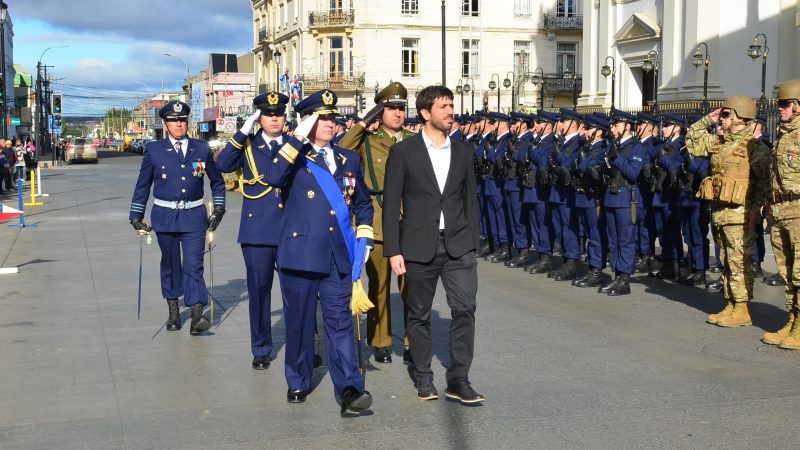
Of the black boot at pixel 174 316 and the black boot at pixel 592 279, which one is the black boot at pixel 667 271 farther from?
the black boot at pixel 174 316

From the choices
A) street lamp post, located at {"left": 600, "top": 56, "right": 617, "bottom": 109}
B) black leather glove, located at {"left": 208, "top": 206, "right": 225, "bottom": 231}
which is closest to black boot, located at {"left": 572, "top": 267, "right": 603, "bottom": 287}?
black leather glove, located at {"left": 208, "top": 206, "right": 225, "bottom": 231}

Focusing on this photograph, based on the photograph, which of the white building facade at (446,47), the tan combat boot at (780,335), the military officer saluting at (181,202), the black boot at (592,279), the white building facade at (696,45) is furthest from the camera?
the white building facade at (446,47)

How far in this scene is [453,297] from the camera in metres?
6.60

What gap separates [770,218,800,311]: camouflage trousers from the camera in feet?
27.2

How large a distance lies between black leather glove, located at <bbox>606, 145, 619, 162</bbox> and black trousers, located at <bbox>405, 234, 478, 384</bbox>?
525 cm

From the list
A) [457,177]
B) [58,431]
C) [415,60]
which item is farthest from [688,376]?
[415,60]

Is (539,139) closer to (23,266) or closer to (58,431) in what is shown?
(23,266)

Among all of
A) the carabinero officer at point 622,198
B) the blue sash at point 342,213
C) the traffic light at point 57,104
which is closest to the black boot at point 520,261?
the carabinero officer at point 622,198

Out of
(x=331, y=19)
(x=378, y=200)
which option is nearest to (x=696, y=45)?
(x=331, y=19)

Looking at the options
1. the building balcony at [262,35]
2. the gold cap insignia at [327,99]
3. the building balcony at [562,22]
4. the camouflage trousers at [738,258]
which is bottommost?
the camouflage trousers at [738,258]

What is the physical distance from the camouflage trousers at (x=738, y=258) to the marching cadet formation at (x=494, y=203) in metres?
0.01

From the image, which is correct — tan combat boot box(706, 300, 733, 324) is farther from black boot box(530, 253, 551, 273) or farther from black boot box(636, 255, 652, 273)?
black boot box(530, 253, 551, 273)

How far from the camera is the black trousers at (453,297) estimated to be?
6.57 m

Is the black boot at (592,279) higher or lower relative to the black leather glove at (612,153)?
lower
